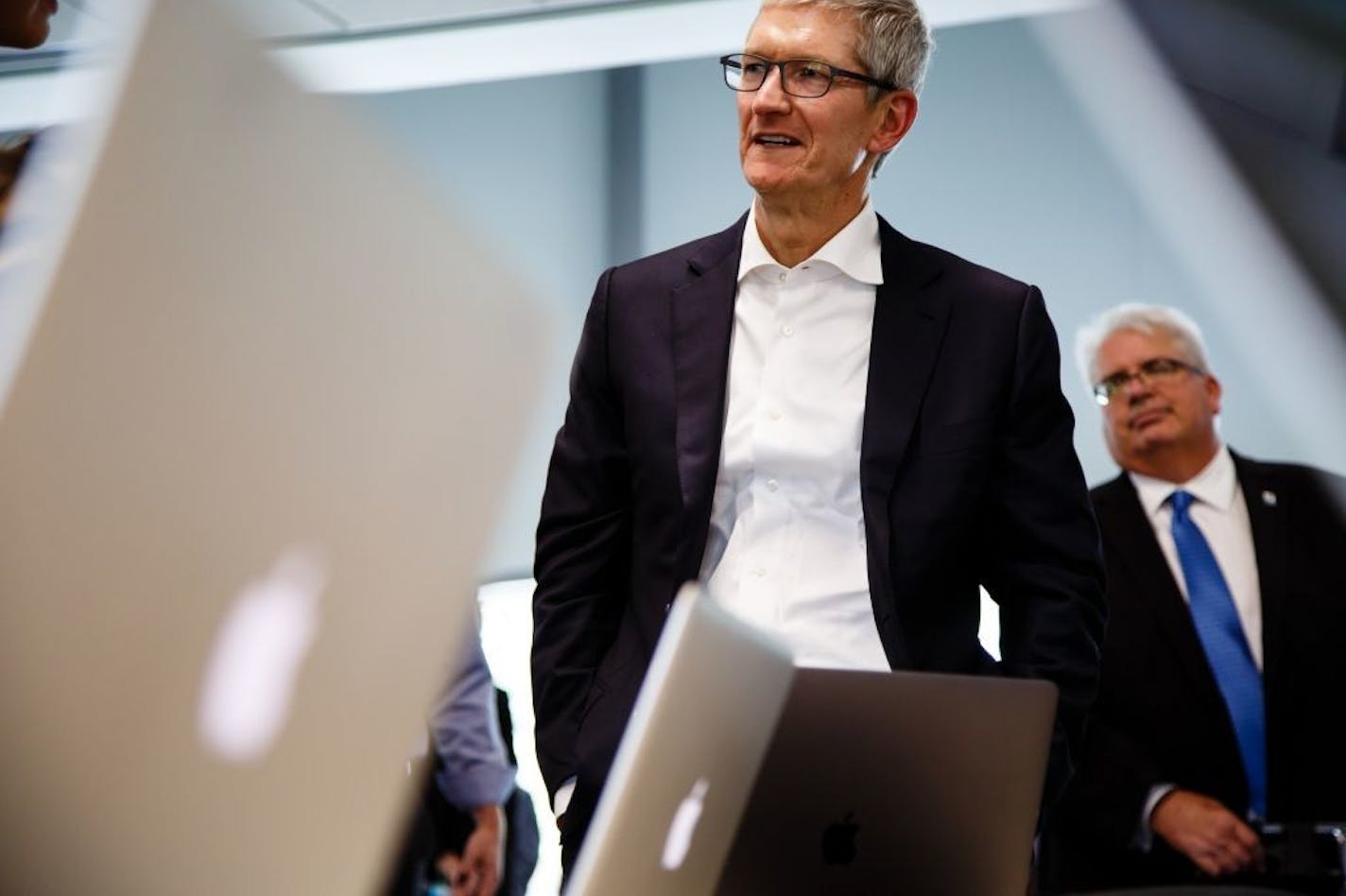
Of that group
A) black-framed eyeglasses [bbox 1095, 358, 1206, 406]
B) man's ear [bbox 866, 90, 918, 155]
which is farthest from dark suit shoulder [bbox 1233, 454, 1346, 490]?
man's ear [bbox 866, 90, 918, 155]

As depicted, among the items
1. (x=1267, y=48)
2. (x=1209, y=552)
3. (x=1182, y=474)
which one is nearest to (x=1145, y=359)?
(x=1182, y=474)

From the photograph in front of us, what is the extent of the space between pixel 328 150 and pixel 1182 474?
9.37 feet

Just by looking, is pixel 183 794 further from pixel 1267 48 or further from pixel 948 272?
pixel 1267 48

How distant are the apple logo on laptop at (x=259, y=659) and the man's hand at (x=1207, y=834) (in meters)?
2.45

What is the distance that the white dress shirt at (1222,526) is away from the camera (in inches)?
110

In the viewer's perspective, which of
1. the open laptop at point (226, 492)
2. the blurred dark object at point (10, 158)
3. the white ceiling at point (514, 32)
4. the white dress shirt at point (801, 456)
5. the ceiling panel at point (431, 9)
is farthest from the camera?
the ceiling panel at point (431, 9)

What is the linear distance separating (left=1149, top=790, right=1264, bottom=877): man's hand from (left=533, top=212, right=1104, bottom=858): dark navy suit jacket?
1004mm

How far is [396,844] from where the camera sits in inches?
16.5

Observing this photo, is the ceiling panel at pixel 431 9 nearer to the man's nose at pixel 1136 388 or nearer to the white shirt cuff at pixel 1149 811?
the man's nose at pixel 1136 388

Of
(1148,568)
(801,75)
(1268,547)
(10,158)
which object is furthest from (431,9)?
(10,158)

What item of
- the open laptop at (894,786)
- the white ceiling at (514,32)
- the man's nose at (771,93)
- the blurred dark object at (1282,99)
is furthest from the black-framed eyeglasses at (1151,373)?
the open laptop at (894,786)

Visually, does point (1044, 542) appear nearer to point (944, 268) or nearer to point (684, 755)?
point (944, 268)

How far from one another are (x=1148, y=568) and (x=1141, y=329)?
0.67m

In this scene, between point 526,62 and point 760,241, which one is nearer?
point 760,241
